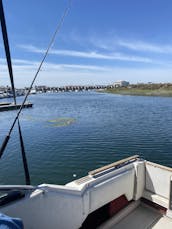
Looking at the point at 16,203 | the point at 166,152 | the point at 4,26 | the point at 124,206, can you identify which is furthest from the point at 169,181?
the point at 166,152

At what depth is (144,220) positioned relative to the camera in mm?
3908

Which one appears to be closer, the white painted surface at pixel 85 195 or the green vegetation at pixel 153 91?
the white painted surface at pixel 85 195

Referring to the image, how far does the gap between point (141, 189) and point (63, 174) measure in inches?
199

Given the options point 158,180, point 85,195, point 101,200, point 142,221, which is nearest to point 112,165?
point 101,200

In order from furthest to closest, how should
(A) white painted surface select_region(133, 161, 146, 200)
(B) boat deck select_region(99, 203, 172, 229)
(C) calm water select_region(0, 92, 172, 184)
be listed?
1. (C) calm water select_region(0, 92, 172, 184)
2. (A) white painted surface select_region(133, 161, 146, 200)
3. (B) boat deck select_region(99, 203, 172, 229)

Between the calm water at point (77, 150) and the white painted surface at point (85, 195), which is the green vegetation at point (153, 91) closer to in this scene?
the calm water at point (77, 150)

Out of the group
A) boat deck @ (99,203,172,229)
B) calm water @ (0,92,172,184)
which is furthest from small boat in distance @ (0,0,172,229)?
calm water @ (0,92,172,184)

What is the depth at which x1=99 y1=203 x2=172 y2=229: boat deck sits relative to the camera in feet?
12.3

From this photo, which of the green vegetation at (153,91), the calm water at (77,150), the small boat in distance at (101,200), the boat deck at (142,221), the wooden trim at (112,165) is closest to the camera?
the small boat in distance at (101,200)

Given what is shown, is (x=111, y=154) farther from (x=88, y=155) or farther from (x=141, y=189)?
(x=141, y=189)

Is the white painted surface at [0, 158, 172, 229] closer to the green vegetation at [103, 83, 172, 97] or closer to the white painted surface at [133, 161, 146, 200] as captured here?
the white painted surface at [133, 161, 146, 200]

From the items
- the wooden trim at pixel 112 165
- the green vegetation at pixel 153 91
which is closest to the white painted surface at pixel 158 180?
the wooden trim at pixel 112 165

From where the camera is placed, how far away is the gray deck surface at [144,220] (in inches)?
148

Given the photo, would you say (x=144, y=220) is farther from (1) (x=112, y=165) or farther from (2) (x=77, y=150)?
(2) (x=77, y=150)
